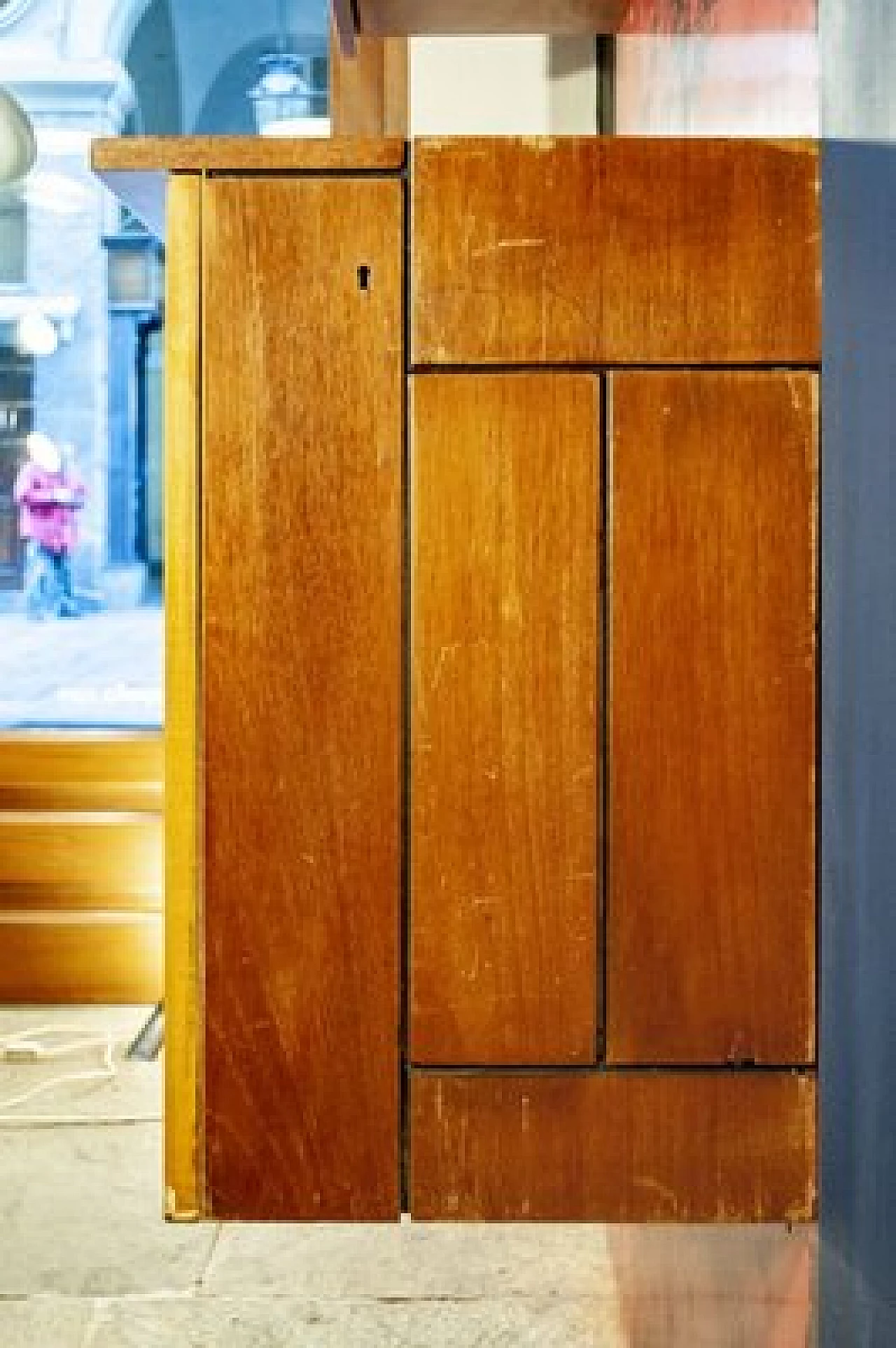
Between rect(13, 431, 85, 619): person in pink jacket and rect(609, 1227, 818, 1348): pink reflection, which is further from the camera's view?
rect(13, 431, 85, 619): person in pink jacket

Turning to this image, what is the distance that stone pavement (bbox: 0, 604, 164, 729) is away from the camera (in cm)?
461

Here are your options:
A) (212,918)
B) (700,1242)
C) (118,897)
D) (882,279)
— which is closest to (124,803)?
(118,897)

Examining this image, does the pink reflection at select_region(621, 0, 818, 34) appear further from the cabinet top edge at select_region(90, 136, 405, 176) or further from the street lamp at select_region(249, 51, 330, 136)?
the street lamp at select_region(249, 51, 330, 136)

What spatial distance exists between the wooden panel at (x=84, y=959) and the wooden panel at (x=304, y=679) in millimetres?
3100

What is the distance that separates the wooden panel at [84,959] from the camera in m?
4.25

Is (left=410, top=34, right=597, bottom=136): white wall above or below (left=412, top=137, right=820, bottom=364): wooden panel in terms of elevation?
above

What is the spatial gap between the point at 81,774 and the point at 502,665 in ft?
10.9

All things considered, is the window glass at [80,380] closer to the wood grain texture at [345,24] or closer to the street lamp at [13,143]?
the street lamp at [13,143]

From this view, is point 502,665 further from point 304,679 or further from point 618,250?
point 618,250

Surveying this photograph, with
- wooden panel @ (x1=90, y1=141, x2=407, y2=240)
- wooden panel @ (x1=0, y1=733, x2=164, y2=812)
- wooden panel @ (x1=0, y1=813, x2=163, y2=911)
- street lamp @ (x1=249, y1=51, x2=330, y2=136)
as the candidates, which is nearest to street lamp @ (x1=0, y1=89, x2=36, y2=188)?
street lamp @ (x1=249, y1=51, x2=330, y2=136)

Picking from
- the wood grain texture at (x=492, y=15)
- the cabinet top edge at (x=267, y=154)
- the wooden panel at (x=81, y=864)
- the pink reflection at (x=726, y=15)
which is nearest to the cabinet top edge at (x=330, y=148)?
the cabinet top edge at (x=267, y=154)

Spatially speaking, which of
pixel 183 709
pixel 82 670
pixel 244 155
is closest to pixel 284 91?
pixel 82 670

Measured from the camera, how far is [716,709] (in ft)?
3.94

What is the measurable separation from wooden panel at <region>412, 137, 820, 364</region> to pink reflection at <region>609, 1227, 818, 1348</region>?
2.17ft
